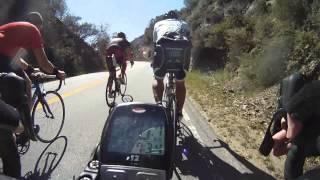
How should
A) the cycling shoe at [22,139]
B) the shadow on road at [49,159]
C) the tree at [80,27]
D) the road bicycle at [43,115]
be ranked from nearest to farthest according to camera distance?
1. the shadow on road at [49,159]
2. the cycling shoe at [22,139]
3. the road bicycle at [43,115]
4. the tree at [80,27]

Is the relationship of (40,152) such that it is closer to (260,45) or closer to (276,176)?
(276,176)

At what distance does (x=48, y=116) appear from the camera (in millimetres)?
8641

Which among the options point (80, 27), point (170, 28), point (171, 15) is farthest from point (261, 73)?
A: point (80, 27)

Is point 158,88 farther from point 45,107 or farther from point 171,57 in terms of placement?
point 45,107

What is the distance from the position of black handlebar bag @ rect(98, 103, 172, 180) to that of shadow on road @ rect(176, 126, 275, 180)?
1356 millimetres

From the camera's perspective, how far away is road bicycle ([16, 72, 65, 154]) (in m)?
7.48

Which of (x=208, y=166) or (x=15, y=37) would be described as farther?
(x=208, y=166)

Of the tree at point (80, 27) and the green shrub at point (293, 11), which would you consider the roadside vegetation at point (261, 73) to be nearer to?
the green shrub at point (293, 11)

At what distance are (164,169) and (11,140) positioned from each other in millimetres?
1642

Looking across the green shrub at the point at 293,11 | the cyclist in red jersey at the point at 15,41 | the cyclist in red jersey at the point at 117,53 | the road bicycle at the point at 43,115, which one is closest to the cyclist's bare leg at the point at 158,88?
the road bicycle at the point at 43,115

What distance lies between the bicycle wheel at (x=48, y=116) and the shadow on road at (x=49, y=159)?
0.55 ft

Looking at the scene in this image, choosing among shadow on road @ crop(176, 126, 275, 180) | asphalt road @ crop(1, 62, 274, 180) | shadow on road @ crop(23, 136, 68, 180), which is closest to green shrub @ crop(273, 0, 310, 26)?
asphalt road @ crop(1, 62, 274, 180)

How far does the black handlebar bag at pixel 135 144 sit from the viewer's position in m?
5.40

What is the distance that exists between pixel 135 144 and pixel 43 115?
333cm
